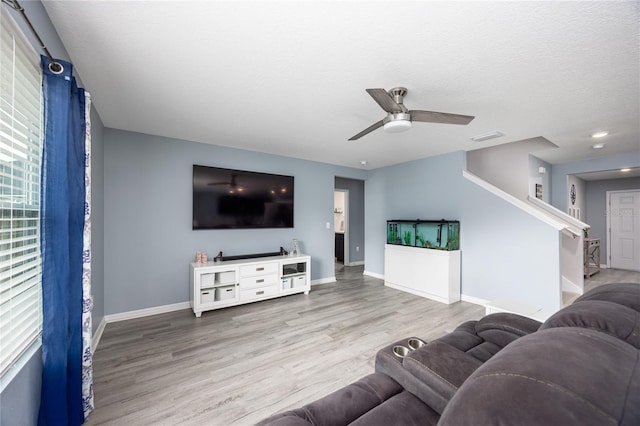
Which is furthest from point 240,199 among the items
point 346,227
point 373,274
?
point 346,227

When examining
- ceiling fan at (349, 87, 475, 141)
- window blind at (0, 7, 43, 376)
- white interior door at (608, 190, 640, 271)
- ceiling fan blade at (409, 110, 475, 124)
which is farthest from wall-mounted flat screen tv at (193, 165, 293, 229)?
white interior door at (608, 190, 640, 271)

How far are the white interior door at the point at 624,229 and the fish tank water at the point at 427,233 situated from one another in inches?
219

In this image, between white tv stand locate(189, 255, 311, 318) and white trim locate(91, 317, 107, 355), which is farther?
white tv stand locate(189, 255, 311, 318)

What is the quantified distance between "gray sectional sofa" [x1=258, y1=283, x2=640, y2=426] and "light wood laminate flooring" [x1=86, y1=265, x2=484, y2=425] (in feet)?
3.28

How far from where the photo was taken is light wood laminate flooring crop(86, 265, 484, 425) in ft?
5.91

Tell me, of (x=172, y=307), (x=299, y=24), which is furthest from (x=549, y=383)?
(x=172, y=307)

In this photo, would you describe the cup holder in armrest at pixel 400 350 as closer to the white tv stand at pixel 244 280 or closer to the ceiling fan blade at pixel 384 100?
the ceiling fan blade at pixel 384 100

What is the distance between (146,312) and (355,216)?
4.95m

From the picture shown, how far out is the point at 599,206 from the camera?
6691 millimetres

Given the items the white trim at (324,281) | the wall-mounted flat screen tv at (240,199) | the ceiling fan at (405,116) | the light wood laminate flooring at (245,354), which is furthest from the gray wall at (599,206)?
the wall-mounted flat screen tv at (240,199)

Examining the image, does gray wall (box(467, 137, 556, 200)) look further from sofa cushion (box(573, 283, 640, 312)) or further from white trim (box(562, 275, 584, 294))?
sofa cushion (box(573, 283, 640, 312))

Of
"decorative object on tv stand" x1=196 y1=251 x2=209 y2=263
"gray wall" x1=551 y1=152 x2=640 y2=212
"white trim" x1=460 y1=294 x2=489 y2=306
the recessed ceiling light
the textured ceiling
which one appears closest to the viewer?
the textured ceiling

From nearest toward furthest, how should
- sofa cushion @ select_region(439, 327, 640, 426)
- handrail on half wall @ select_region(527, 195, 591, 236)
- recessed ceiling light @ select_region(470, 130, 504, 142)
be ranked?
1. sofa cushion @ select_region(439, 327, 640, 426)
2. recessed ceiling light @ select_region(470, 130, 504, 142)
3. handrail on half wall @ select_region(527, 195, 591, 236)

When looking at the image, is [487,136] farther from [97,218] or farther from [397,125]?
[97,218]
